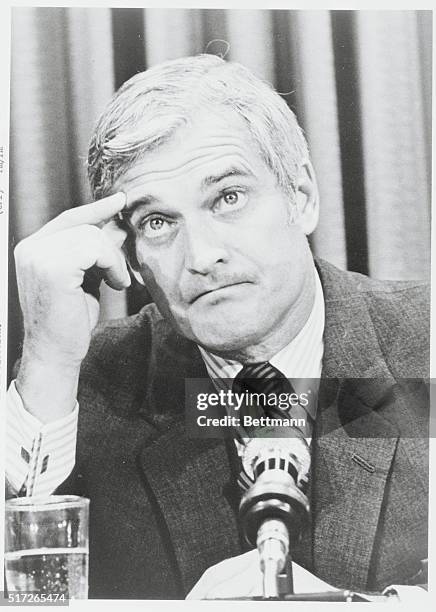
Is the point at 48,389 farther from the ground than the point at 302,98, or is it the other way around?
the point at 302,98

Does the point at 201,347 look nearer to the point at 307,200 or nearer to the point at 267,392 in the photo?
the point at 267,392

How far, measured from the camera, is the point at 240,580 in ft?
4.27

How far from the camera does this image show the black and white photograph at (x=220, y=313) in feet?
4.21

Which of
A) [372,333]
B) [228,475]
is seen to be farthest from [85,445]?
[372,333]

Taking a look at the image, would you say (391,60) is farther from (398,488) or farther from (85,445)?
(85,445)

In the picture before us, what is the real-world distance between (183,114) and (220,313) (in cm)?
31

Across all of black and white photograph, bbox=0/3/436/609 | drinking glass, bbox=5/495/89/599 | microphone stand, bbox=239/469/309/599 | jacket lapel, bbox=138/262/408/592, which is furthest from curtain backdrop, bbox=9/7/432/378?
microphone stand, bbox=239/469/309/599

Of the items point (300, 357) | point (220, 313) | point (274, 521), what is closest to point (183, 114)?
point (220, 313)

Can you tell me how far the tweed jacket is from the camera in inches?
50.8

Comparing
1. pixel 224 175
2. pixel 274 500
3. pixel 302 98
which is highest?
pixel 302 98

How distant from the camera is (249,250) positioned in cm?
129

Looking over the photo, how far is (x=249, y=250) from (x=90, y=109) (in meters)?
0.35

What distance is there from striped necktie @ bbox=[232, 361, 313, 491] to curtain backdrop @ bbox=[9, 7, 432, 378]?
0.66ft

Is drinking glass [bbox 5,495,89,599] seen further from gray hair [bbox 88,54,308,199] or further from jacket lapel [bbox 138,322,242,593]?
gray hair [bbox 88,54,308,199]
